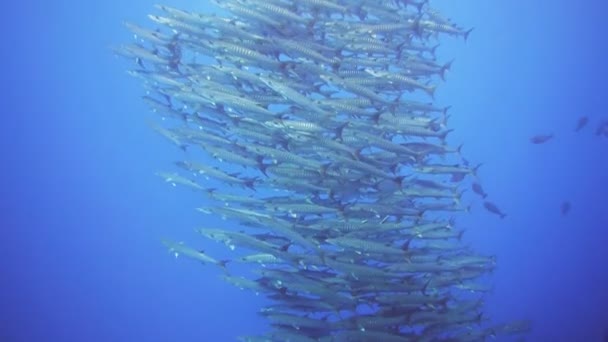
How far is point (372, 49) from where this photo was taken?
6879 mm

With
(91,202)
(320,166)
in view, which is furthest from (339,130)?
(91,202)

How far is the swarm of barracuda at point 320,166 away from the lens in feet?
19.3

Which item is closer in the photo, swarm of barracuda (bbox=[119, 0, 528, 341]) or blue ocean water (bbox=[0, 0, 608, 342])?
swarm of barracuda (bbox=[119, 0, 528, 341])

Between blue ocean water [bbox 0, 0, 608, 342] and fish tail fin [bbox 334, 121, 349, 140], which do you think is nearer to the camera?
fish tail fin [bbox 334, 121, 349, 140]

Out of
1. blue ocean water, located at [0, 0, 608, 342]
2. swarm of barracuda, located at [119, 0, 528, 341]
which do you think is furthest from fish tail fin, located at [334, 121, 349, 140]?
blue ocean water, located at [0, 0, 608, 342]

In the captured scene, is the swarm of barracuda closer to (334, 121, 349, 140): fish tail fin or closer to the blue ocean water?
(334, 121, 349, 140): fish tail fin

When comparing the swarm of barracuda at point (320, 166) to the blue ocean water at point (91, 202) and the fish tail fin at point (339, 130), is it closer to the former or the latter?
the fish tail fin at point (339, 130)

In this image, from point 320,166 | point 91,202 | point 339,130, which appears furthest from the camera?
point 91,202

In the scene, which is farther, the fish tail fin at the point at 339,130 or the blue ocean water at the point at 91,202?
the blue ocean water at the point at 91,202

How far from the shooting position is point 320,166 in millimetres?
5863

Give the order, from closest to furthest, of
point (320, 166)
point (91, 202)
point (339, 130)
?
point (320, 166) → point (339, 130) → point (91, 202)

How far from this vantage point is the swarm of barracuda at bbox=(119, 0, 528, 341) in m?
5.89

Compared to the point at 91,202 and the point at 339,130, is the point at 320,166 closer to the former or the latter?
the point at 339,130

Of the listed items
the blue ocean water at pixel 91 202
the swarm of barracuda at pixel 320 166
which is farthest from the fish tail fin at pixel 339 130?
the blue ocean water at pixel 91 202
